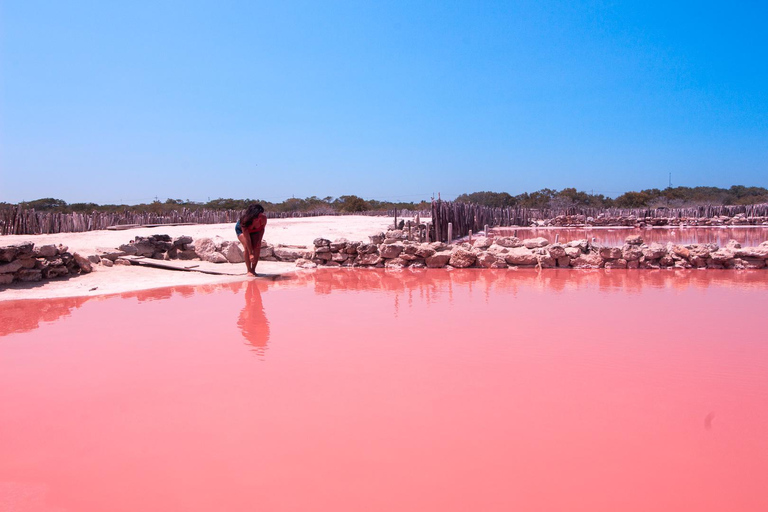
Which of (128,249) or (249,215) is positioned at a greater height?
(249,215)

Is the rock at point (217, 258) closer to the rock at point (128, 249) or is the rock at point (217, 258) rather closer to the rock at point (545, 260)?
the rock at point (128, 249)

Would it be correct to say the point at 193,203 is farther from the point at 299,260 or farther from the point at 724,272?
the point at 724,272

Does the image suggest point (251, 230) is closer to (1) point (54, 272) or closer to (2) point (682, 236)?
(1) point (54, 272)

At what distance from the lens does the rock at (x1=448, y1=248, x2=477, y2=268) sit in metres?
10.5

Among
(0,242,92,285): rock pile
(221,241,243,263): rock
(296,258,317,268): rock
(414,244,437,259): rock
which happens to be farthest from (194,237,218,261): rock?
(414,244,437,259): rock

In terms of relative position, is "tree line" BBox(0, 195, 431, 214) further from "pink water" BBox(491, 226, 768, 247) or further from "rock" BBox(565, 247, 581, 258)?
"rock" BBox(565, 247, 581, 258)

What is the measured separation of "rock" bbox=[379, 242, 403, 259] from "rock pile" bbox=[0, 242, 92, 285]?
572 centimetres

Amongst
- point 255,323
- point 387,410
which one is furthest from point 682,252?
point 387,410

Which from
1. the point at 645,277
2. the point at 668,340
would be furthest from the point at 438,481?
the point at 645,277

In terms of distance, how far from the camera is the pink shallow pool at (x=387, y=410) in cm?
233

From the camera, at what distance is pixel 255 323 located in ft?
18.1

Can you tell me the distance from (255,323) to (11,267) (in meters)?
4.87

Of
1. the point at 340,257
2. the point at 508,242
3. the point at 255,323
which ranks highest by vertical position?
the point at 508,242

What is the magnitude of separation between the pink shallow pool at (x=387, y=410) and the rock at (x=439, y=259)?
458 cm
